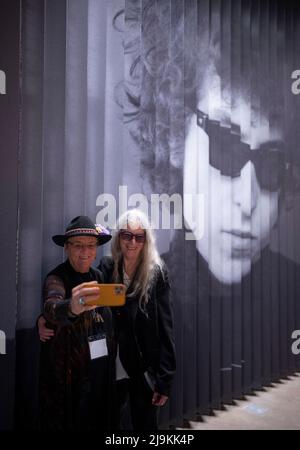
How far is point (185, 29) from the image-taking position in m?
2.21

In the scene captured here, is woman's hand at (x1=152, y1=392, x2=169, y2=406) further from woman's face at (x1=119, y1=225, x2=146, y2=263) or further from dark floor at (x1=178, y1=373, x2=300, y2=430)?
dark floor at (x1=178, y1=373, x2=300, y2=430)

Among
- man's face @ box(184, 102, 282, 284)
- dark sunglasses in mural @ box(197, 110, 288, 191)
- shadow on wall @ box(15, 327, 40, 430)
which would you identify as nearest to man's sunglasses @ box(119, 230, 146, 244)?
shadow on wall @ box(15, 327, 40, 430)

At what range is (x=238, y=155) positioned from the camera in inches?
101

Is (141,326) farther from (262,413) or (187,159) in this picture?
(262,413)

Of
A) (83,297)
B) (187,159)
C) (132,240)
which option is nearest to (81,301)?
(83,297)

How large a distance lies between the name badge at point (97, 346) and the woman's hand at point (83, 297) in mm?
223

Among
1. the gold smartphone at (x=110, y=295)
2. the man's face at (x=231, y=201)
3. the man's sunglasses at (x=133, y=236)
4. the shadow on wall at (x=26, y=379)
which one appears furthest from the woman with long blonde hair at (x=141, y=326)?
the man's face at (x=231, y=201)

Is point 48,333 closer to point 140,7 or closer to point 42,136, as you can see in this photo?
point 42,136

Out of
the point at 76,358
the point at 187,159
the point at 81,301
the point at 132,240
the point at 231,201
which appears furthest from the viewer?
the point at 231,201

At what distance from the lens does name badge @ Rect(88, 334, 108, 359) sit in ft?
4.25

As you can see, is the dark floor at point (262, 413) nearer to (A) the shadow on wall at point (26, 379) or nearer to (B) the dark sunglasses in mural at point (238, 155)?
(A) the shadow on wall at point (26, 379)

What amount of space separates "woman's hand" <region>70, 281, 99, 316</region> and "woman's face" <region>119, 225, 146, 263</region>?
393 millimetres

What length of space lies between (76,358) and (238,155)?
72.1 inches
